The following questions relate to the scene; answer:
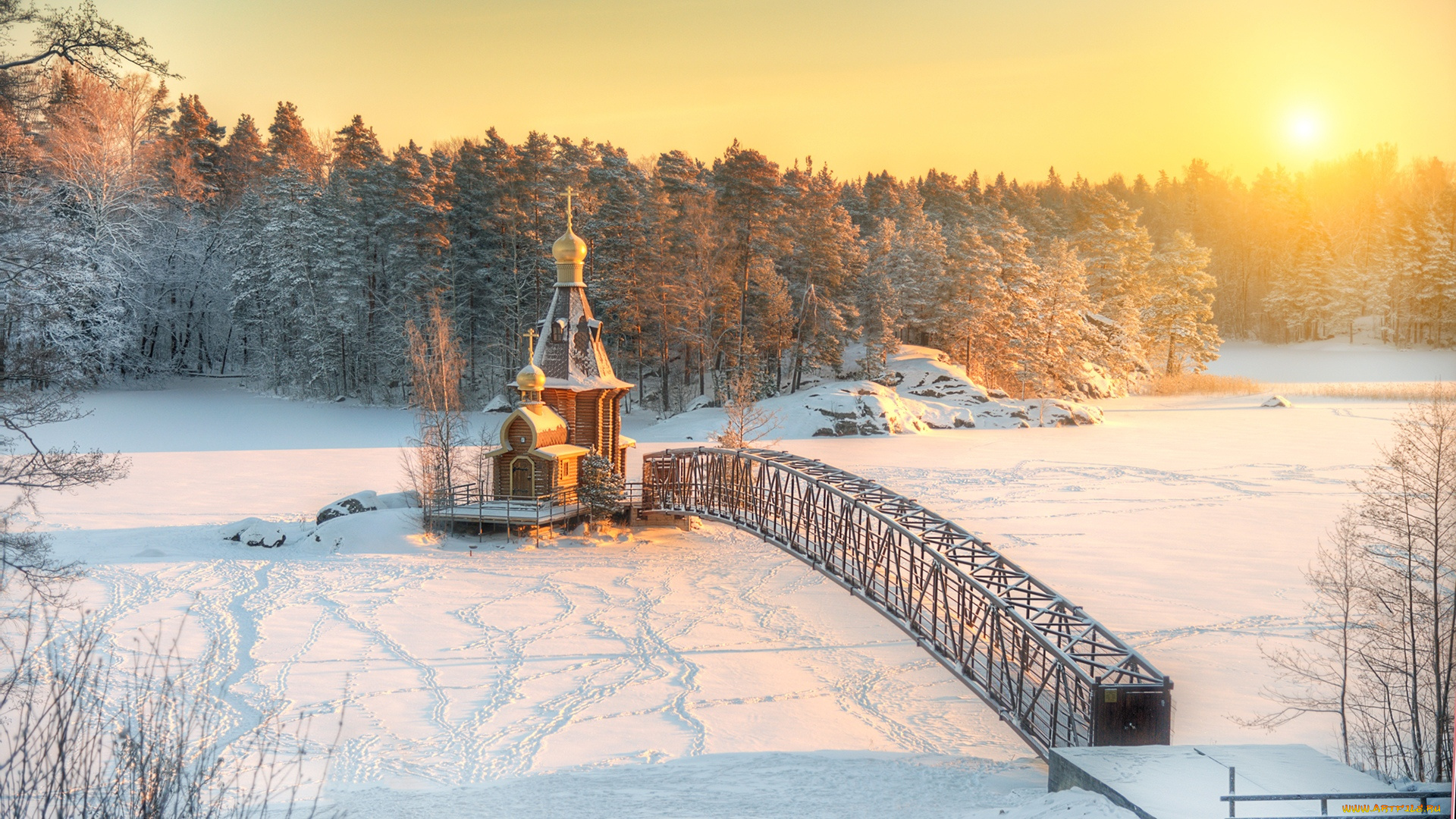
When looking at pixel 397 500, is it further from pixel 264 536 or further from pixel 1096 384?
pixel 1096 384

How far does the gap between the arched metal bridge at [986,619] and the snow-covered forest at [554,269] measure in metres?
27.4

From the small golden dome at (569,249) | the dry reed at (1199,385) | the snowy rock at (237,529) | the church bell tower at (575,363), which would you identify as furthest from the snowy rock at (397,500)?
the dry reed at (1199,385)

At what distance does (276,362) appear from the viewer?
6284cm

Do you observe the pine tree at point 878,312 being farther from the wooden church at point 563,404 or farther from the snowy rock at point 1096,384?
the wooden church at point 563,404

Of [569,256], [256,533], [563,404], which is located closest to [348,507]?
[256,533]

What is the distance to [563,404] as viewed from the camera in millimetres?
31250

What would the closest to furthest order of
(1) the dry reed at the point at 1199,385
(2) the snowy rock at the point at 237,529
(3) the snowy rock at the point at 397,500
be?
(2) the snowy rock at the point at 237,529
(3) the snowy rock at the point at 397,500
(1) the dry reed at the point at 1199,385

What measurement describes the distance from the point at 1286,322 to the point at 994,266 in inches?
1860

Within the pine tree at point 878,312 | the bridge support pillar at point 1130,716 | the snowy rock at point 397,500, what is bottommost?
the snowy rock at point 397,500

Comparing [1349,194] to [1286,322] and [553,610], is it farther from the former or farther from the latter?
[553,610]

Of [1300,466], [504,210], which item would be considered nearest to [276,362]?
[504,210]

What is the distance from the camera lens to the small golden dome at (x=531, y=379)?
1171 inches

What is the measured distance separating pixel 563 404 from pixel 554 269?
92.1 feet

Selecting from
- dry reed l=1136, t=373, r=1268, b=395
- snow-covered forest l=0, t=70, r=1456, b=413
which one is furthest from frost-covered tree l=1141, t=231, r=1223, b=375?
dry reed l=1136, t=373, r=1268, b=395
